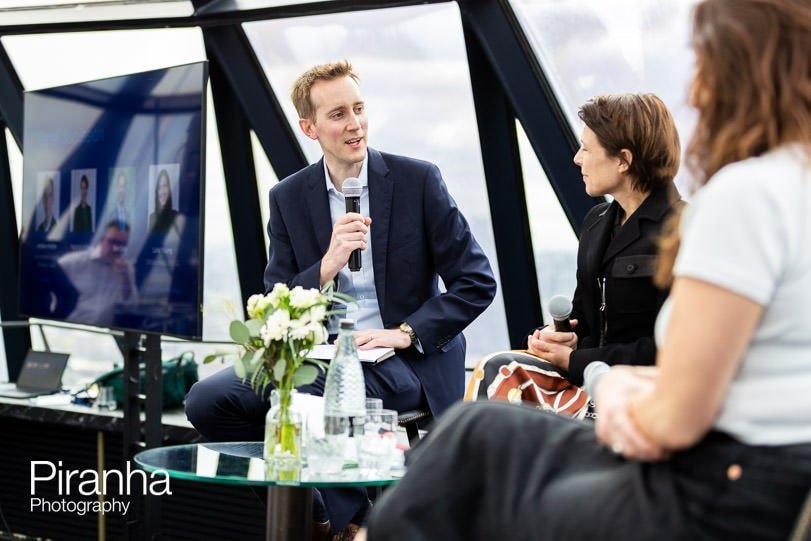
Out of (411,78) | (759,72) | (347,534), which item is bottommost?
(347,534)

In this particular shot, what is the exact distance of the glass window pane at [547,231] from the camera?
484cm

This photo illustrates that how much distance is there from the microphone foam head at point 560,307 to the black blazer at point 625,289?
0.08 m

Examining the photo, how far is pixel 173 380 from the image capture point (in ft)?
16.7

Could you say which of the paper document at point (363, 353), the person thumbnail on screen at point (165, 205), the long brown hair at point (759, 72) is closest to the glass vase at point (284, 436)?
the paper document at point (363, 353)

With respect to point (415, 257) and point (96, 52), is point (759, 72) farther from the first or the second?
point (96, 52)

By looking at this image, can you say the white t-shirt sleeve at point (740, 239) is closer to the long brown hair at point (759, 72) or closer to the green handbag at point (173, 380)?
the long brown hair at point (759, 72)

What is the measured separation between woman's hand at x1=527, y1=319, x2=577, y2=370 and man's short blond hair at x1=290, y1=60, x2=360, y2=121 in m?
1.16

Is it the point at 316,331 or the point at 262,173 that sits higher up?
the point at 262,173

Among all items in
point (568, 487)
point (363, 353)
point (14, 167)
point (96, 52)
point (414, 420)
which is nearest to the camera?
point (568, 487)

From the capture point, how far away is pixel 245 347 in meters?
2.71

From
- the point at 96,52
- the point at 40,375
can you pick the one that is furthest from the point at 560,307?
the point at 96,52

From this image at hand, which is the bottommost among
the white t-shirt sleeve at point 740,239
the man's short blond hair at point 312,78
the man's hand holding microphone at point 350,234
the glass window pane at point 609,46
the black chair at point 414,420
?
the black chair at point 414,420

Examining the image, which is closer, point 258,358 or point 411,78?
point 258,358

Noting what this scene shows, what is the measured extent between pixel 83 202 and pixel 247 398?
1.39 meters
